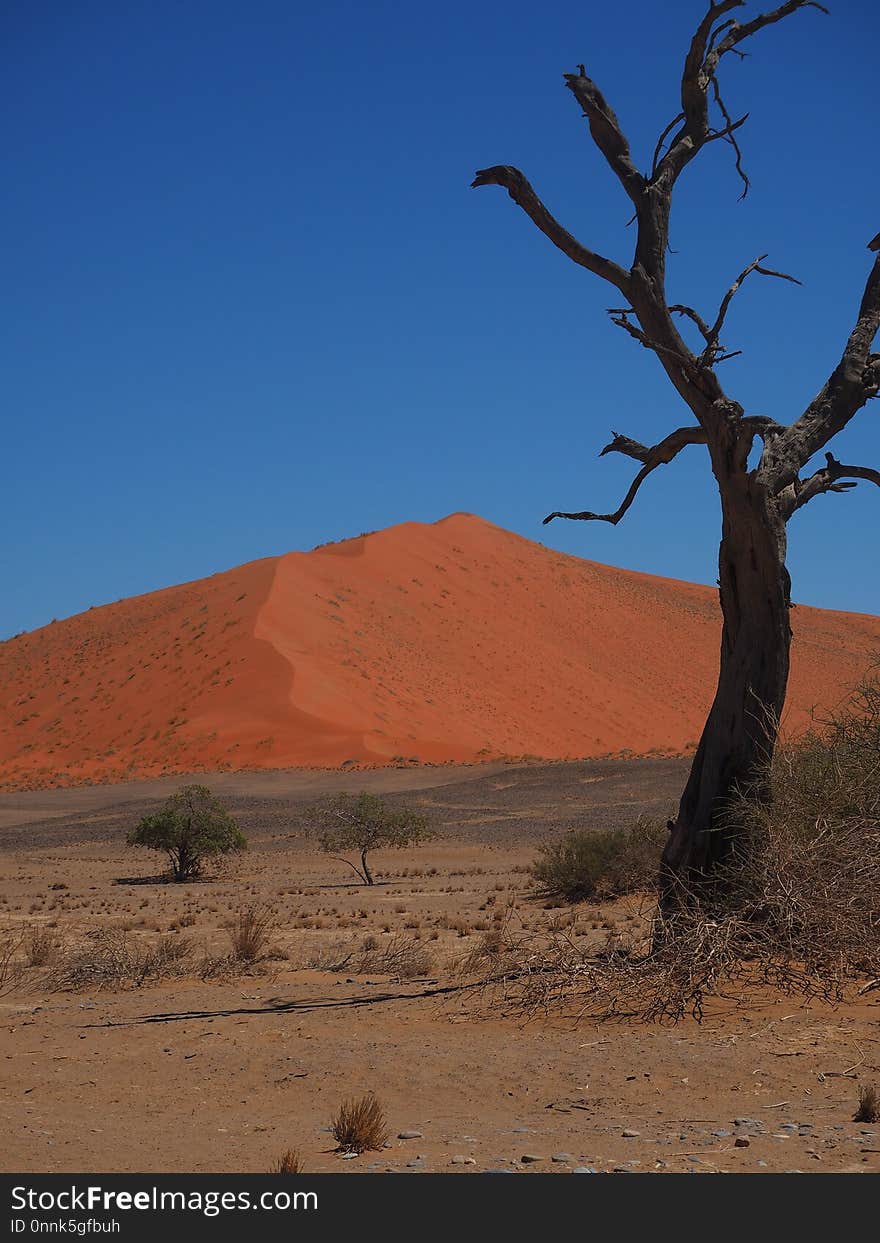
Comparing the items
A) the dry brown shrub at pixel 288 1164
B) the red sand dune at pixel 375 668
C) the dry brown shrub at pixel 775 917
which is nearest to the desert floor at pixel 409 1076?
the dry brown shrub at pixel 288 1164

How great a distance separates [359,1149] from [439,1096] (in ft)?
3.50

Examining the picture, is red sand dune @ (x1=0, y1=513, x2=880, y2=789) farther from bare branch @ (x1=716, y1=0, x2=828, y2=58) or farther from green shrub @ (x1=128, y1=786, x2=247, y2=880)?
bare branch @ (x1=716, y1=0, x2=828, y2=58)

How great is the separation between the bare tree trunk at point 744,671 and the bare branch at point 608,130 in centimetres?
233

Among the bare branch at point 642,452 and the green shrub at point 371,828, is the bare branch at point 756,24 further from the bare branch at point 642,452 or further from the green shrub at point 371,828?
the green shrub at point 371,828

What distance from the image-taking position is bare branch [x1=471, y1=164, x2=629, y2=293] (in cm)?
864

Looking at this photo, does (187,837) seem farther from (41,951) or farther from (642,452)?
(642,452)

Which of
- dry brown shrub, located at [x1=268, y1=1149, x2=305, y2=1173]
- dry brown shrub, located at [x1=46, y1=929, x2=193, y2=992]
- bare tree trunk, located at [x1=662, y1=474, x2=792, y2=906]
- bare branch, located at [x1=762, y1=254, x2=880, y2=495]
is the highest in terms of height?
bare branch, located at [x1=762, y1=254, x2=880, y2=495]

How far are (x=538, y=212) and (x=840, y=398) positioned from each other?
99.1 inches

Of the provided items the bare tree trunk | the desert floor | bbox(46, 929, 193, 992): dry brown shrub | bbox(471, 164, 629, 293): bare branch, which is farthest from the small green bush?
bbox(471, 164, 629, 293): bare branch

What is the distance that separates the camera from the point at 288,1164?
469 cm

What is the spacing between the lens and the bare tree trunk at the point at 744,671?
7.99 metres

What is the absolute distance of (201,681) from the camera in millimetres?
59125

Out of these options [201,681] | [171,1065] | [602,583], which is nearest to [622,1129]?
[171,1065]
